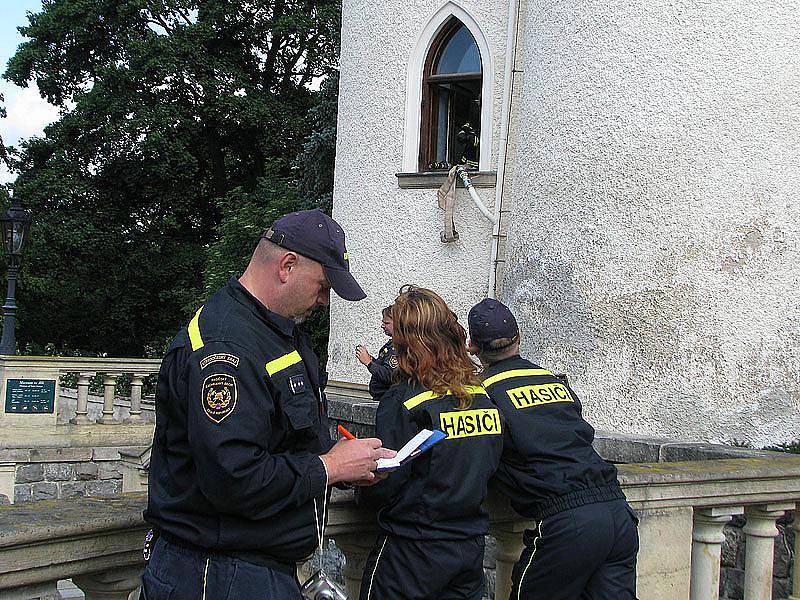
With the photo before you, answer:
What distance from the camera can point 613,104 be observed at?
30.0ft

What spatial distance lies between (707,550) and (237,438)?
2547mm

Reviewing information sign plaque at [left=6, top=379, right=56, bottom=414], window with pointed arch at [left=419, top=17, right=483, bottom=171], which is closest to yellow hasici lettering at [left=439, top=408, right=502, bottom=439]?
window with pointed arch at [left=419, top=17, right=483, bottom=171]

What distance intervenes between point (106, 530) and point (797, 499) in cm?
310

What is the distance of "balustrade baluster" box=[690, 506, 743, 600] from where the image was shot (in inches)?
163

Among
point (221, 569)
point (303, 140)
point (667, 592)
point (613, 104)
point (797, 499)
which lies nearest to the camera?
point (221, 569)

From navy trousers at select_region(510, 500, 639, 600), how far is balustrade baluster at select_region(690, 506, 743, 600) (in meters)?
0.63

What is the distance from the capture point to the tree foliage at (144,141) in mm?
25047

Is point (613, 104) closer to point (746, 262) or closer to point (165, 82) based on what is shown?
point (746, 262)

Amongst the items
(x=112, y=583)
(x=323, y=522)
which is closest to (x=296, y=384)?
(x=323, y=522)

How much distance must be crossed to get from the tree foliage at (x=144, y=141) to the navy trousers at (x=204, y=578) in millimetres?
21576

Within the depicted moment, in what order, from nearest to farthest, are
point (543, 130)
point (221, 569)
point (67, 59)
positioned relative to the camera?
1. point (221, 569)
2. point (543, 130)
3. point (67, 59)

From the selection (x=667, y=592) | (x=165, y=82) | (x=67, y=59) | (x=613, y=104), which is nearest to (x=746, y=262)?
(x=613, y=104)

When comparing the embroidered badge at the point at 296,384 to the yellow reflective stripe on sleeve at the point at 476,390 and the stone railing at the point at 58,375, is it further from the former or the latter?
the stone railing at the point at 58,375

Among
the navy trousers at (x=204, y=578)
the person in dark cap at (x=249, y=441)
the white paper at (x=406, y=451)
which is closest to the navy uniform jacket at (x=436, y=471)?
the white paper at (x=406, y=451)
